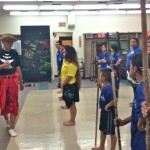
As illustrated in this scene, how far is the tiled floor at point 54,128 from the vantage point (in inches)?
168

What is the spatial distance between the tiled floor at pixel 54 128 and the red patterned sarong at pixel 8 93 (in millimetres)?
465

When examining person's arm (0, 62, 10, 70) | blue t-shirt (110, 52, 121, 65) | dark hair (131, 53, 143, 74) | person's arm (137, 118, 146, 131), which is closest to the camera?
person's arm (137, 118, 146, 131)

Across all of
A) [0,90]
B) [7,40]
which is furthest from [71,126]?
[7,40]

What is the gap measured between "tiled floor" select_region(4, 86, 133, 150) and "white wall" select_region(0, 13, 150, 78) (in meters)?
5.90

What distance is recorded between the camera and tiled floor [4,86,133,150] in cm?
426

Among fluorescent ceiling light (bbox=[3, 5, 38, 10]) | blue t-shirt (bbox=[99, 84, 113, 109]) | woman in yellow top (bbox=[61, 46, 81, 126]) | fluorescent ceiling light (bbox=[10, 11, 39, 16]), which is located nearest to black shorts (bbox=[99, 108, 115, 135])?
blue t-shirt (bbox=[99, 84, 113, 109])

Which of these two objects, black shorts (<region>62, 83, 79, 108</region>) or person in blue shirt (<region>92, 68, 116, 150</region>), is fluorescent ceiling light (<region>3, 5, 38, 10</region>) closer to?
black shorts (<region>62, 83, 79, 108</region>)

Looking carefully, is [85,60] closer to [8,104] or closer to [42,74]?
[42,74]

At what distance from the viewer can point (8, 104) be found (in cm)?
468

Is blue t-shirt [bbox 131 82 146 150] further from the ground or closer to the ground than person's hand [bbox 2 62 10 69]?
closer to the ground

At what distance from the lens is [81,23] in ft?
43.7

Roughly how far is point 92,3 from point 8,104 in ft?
21.6

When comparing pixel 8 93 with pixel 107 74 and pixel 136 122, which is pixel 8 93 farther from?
pixel 136 122

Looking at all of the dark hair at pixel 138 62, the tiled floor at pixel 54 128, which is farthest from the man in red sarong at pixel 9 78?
the dark hair at pixel 138 62
